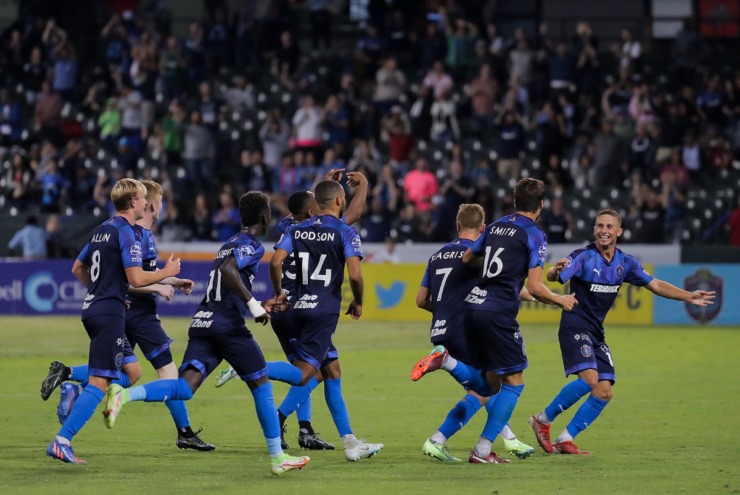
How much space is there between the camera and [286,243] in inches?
422

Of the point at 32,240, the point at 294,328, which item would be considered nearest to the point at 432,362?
the point at 294,328

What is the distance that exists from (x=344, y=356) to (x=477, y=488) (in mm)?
11012

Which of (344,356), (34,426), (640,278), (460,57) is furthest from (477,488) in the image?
(460,57)

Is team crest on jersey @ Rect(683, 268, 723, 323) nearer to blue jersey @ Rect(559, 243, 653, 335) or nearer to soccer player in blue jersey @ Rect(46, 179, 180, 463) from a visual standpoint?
blue jersey @ Rect(559, 243, 653, 335)

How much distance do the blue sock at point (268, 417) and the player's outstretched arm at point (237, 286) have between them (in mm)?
494

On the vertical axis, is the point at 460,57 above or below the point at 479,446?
above

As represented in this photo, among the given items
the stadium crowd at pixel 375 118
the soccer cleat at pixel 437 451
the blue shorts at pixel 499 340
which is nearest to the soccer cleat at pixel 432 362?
the blue shorts at pixel 499 340

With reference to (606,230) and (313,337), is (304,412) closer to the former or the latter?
(313,337)

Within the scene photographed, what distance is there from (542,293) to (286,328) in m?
2.15

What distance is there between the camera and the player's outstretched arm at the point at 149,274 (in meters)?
9.85

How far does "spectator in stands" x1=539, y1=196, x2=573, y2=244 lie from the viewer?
86.6 ft

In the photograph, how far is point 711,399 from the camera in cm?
1477

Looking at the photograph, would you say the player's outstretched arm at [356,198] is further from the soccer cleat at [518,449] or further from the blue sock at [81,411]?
the blue sock at [81,411]

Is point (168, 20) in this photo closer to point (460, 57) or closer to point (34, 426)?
point (460, 57)
